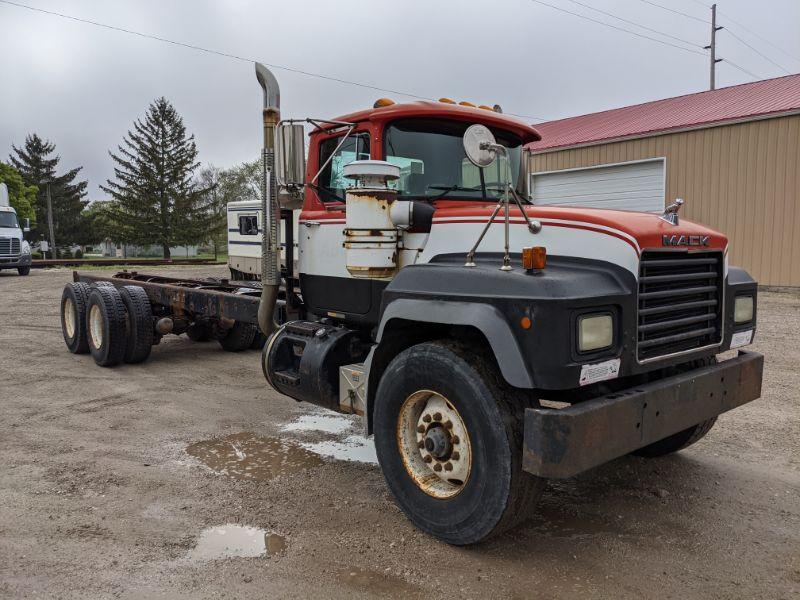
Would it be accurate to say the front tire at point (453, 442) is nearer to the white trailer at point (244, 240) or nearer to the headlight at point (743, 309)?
the headlight at point (743, 309)

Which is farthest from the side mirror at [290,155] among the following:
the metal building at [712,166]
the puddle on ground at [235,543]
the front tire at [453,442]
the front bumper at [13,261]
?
the front bumper at [13,261]

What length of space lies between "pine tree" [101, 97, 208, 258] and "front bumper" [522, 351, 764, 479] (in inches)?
2010

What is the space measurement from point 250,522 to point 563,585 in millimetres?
1768

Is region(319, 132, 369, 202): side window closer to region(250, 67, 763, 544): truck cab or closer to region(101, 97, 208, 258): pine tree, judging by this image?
region(250, 67, 763, 544): truck cab

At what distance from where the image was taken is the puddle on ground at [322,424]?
215 inches

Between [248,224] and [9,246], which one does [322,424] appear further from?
[9,246]

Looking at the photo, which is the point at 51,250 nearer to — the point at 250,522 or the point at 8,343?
the point at 8,343

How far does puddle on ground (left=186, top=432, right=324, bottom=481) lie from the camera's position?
4464mm

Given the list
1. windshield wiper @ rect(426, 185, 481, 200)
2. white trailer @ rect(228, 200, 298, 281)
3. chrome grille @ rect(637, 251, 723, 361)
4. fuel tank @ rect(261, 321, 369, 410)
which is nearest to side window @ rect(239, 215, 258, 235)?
white trailer @ rect(228, 200, 298, 281)

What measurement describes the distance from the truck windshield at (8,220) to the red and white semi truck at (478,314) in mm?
24178

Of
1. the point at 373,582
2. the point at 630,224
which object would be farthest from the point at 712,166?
the point at 373,582

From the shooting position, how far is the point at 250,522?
3656 millimetres

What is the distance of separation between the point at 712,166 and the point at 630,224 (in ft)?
46.4

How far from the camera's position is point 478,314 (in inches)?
121
